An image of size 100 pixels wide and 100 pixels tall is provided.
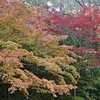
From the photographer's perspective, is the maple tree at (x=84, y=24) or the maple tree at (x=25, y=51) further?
the maple tree at (x=84, y=24)

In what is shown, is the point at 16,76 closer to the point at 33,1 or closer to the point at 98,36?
the point at 98,36

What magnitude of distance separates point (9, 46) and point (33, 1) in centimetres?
1452

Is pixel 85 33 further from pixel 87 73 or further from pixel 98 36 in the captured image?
pixel 87 73

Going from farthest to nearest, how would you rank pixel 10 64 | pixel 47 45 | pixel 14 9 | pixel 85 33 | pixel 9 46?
pixel 85 33, pixel 47 45, pixel 14 9, pixel 9 46, pixel 10 64

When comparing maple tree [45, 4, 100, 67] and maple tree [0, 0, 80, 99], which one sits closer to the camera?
maple tree [0, 0, 80, 99]

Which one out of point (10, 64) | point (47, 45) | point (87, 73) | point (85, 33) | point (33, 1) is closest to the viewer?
point (10, 64)

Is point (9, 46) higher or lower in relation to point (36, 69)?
higher

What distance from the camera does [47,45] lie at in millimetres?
7219

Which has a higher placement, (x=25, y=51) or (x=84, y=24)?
(x=84, y=24)

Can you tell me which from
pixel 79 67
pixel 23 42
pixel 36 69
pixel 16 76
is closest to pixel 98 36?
pixel 79 67

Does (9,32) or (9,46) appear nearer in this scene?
(9,46)

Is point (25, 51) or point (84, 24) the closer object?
point (25, 51)

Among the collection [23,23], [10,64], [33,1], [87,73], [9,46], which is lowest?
[87,73]

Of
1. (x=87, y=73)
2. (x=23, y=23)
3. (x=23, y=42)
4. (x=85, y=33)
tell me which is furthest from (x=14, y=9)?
(x=87, y=73)
